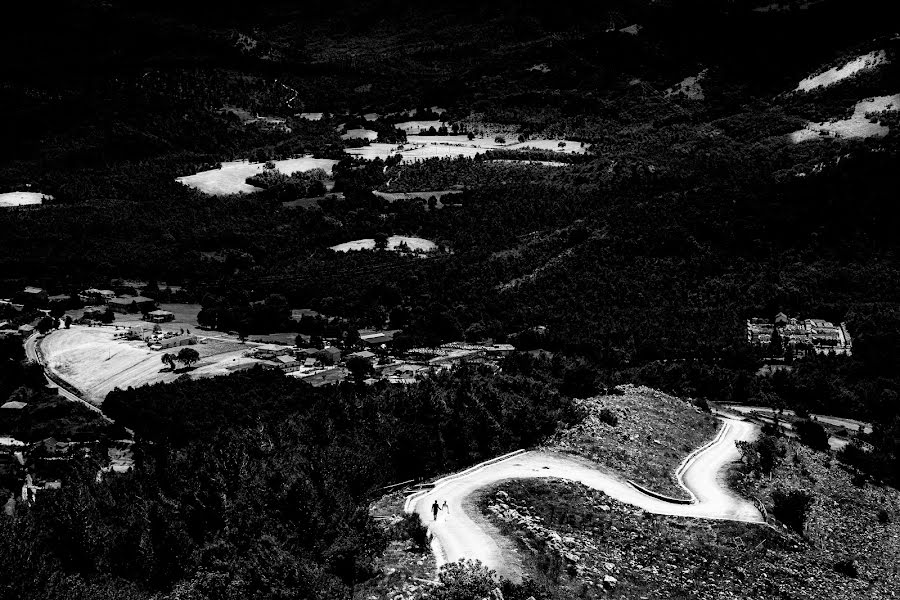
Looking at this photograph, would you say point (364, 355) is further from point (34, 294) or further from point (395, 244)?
point (395, 244)

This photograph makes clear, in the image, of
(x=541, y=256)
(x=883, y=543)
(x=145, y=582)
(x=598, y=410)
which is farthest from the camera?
(x=541, y=256)

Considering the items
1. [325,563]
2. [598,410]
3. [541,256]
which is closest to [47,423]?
[598,410]

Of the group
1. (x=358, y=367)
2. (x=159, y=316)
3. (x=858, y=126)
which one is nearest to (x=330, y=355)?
(x=358, y=367)

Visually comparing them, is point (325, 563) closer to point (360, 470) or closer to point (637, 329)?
point (360, 470)

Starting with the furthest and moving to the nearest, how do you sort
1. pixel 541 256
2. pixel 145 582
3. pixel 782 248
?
pixel 541 256, pixel 782 248, pixel 145 582

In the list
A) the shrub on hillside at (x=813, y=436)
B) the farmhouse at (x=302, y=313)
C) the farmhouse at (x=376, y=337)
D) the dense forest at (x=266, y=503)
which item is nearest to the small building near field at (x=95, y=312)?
the farmhouse at (x=302, y=313)

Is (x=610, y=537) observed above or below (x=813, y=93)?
below

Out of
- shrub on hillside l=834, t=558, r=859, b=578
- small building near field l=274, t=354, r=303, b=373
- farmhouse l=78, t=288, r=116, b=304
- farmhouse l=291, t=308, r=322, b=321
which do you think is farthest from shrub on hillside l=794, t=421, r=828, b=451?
farmhouse l=78, t=288, r=116, b=304
